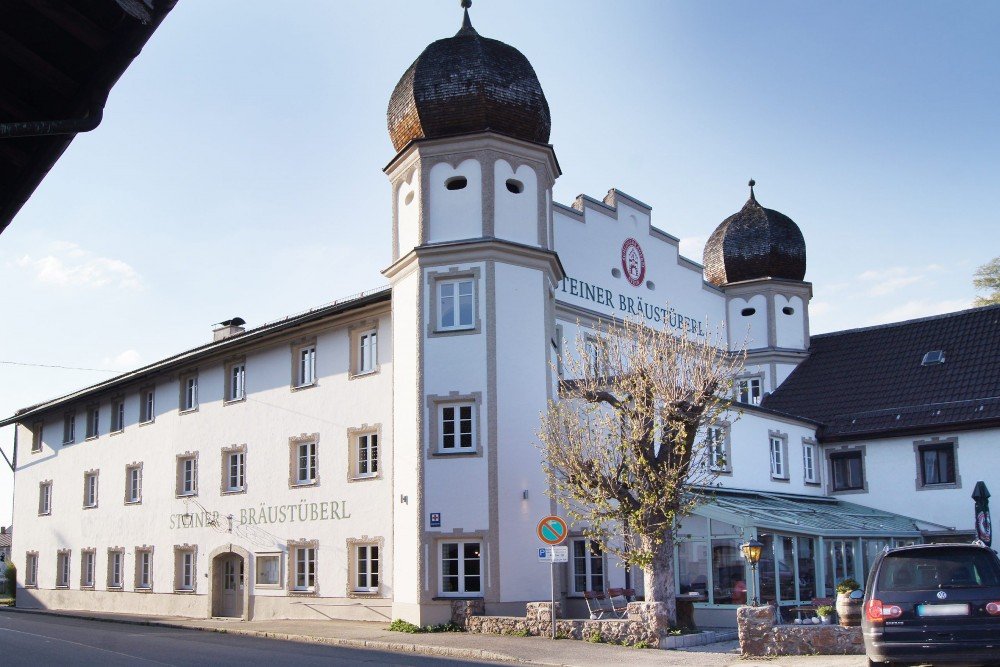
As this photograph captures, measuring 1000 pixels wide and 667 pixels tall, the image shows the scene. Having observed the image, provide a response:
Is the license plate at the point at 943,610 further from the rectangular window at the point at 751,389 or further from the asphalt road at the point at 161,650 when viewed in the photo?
the rectangular window at the point at 751,389

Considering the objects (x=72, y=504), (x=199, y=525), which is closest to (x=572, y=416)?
(x=199, y=525)

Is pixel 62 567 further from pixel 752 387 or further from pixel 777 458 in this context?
pixel 752 387

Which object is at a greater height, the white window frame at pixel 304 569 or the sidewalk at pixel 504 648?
the white window frame at pixel 304 569

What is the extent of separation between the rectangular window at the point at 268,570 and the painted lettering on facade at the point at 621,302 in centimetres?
1020

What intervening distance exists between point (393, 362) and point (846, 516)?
13370mm

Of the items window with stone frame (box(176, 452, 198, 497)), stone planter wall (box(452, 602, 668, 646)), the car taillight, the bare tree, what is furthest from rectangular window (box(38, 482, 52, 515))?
the car taillight

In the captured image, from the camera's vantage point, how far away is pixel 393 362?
960 inches

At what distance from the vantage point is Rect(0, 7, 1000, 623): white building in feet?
74.5

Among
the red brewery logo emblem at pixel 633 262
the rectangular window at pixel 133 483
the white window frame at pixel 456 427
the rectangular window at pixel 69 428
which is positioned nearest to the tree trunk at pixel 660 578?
the white window frame at pixel 456 427

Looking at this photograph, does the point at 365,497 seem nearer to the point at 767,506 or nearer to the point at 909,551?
the point at 767,506

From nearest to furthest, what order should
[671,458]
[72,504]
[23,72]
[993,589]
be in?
[23,72]
[993,589]
[671,458]
[72,504]

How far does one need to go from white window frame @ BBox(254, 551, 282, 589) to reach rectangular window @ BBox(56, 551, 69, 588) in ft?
42.7

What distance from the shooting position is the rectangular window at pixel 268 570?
27922 mm

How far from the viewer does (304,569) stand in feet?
89.5
